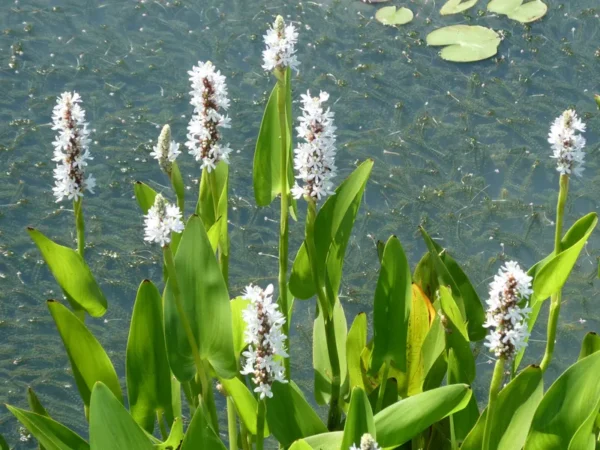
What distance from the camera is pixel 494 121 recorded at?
14.4 ft

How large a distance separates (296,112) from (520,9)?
153cm

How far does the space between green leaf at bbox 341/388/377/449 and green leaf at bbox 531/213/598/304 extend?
1.97 feet

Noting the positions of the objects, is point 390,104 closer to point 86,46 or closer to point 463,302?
point 86,46

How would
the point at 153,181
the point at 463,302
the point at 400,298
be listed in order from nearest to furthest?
the point at 400,298, the point at 463,302, the point at 153,181

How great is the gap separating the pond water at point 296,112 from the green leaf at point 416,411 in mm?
1272

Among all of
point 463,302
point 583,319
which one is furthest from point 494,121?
point 463,302

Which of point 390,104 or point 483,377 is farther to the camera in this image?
point 390,104

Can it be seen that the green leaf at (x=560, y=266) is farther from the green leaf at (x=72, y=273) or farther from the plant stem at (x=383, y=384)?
the green leaf at (x=72, y=273)

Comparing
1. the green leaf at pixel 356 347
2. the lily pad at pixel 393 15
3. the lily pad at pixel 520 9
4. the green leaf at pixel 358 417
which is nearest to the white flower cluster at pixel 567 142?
the green leaf at pixel 358 417

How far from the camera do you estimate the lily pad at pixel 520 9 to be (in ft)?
16.0

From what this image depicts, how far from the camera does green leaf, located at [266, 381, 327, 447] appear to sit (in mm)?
2164

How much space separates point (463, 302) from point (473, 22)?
8.73 ft

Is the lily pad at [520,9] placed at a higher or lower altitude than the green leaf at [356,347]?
higher

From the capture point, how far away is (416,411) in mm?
2084
